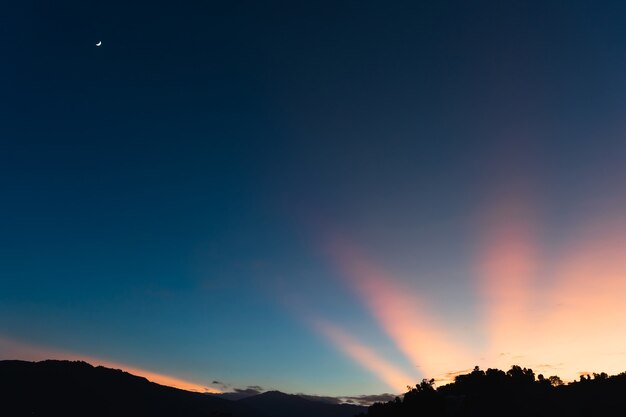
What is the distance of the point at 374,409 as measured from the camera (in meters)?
96.7

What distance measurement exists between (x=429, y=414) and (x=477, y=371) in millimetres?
32134

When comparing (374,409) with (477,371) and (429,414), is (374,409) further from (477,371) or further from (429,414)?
(477,371)

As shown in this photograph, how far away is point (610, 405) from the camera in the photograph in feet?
245

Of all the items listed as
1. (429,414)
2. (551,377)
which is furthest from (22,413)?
(551,377)

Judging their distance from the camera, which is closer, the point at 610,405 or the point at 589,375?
the point at 610,405

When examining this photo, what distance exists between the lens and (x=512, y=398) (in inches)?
3472

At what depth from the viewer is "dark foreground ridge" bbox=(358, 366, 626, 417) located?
7819cm

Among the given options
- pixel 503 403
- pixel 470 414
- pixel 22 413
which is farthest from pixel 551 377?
pixel 22 413

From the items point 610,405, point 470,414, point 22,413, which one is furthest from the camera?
point 22,413

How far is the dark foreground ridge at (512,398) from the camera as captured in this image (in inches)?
3078

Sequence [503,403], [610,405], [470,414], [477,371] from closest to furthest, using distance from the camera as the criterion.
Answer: [610,405] → [470,414] → [503,403] → [477,371]

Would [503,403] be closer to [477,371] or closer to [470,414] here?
[470,414]

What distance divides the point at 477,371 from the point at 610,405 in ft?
110

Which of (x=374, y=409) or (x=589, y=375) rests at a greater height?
(x=589, y=375)
